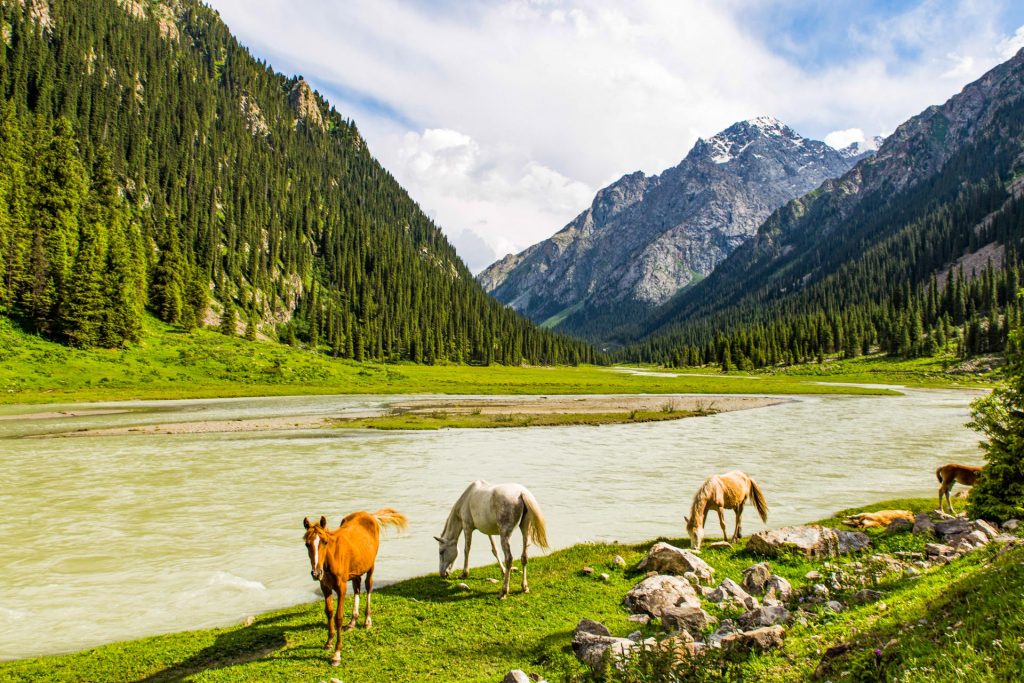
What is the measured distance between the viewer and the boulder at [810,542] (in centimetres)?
1404

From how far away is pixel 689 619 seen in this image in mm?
9773

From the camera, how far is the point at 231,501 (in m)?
22.8

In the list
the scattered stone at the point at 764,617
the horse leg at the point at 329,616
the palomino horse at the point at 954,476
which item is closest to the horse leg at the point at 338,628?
the horse leg at the point at 329,616

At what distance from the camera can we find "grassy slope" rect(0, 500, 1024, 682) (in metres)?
6.22

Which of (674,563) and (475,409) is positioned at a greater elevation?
(674,563)

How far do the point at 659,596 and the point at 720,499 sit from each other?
6721mm

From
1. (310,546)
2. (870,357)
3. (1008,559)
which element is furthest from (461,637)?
(870,357)

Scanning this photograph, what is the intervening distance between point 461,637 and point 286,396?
75.3 meters

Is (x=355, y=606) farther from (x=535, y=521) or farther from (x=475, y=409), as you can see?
(x=475, y=409)

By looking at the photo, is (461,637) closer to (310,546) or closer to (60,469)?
(310,546)

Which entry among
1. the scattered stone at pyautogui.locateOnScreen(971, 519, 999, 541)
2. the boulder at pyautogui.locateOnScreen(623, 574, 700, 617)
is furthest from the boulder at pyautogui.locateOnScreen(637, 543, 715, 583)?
the scattered stone at pyautogui.locateOnScreen(971, 519, 999, 541)

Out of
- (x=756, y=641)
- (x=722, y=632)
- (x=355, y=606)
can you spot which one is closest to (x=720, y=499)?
(x=722, y=632)

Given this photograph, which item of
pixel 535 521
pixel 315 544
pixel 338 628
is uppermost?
pixel 315 544

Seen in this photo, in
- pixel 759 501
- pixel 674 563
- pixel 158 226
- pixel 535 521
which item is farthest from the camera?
pixel 158 226
